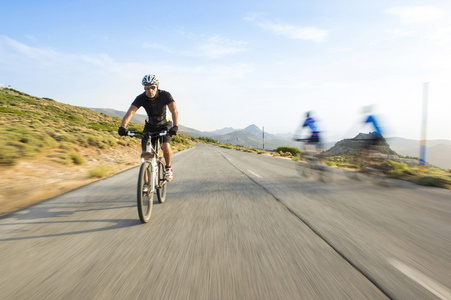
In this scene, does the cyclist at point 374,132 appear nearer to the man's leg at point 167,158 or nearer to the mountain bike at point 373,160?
the mountain bike at point 373,160

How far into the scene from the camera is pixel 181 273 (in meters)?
2.03

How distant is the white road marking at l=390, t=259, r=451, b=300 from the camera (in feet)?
5.94

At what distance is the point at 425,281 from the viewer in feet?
6.48

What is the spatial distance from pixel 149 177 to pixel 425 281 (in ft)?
11.1

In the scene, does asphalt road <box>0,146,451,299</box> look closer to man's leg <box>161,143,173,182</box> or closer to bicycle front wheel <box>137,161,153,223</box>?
bicycle front wheel <box>137,161,153,223</box>

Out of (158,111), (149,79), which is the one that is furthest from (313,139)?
(149,79)

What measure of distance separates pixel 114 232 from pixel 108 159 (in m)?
10.5

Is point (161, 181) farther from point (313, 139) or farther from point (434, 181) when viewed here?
point (434, 181)

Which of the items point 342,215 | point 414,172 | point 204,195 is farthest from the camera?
point 414,172

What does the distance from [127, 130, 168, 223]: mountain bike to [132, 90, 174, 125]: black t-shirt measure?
13.9 inches

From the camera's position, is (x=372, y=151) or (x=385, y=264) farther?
(x=372, y=151)

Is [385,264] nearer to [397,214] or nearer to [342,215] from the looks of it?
[342,215]

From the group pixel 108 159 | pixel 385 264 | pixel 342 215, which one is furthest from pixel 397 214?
pixel 108 159

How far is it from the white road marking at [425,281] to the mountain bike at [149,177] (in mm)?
2945
